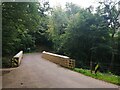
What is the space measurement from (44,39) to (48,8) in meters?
8.00

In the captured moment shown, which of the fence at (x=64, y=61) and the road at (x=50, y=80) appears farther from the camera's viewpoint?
the fence at (x=64, y=61)

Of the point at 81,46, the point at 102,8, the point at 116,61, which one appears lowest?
the point at 116,61

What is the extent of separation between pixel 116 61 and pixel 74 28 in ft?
24.1

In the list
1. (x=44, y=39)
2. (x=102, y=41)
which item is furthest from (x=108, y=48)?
(x=44, y=39)

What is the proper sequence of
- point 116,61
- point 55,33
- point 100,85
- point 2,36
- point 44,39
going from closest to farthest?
point 100,85 < point 2,36 < point 116,61 < point 55,33 < point 44,39

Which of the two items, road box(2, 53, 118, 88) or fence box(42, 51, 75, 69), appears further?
fence box(42, 51, 75, 69)

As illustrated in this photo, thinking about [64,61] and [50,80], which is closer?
[50,80]

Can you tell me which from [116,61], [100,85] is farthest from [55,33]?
[100,85]

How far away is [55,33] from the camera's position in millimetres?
43656

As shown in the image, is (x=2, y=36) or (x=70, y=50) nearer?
(x=2, y=36)

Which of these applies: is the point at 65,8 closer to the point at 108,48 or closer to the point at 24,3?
the point at 108,48

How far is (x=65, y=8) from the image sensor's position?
4841 cm

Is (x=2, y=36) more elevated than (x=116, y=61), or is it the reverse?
(x=2, y=36)

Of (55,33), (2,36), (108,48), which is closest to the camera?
(2,36)
